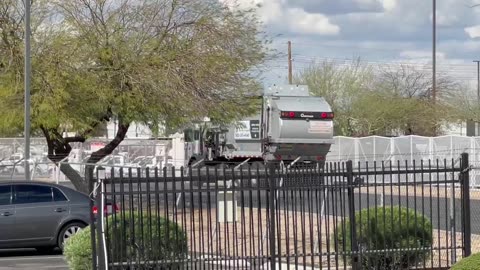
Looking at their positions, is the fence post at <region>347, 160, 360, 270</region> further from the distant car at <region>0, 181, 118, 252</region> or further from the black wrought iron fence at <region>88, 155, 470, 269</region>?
the distant car at <region>0, 181, 118, 252</region>

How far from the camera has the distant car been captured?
1820cm

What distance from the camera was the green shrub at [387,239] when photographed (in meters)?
12.6

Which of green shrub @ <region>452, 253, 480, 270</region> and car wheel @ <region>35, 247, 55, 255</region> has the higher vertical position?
green shrub @ <region>452, 253, 480, 270</region>

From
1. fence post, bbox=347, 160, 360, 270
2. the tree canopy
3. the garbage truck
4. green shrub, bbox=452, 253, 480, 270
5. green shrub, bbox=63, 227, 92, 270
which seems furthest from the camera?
the tree canopy

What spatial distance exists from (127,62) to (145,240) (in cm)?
1362

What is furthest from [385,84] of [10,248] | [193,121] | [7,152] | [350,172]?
[350,172]

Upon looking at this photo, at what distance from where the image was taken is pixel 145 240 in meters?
11.4

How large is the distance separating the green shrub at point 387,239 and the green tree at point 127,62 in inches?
478

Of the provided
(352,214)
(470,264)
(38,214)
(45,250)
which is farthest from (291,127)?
(470,264)

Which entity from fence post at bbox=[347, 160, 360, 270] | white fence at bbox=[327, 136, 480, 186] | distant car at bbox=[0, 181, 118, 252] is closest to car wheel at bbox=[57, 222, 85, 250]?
distant car at bbox=[0, 181, 118, 252]

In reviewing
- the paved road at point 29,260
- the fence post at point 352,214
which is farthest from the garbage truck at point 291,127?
the fence post at point 352,214

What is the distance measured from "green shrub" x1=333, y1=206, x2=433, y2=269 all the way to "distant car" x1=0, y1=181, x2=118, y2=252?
22.7 feet

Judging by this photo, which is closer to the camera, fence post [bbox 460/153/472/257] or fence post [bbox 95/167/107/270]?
fence post [bbox 95/167/107/270]

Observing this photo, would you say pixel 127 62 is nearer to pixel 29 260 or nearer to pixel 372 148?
pixel 29 260
